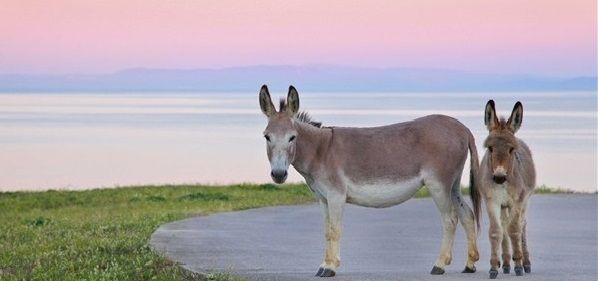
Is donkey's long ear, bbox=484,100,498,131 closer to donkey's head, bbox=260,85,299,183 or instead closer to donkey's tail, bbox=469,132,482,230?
donkey's tail, bbox=469,132,482,230

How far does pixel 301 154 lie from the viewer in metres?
11.5

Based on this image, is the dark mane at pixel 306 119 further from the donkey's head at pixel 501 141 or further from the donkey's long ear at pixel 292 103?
the donkey's head at pixel 501 141

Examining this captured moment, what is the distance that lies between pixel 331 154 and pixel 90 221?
767cm

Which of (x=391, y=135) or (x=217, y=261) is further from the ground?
→ (x=391, y=135)

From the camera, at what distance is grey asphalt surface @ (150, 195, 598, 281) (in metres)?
12.6

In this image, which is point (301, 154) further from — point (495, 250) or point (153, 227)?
point (153, 227)

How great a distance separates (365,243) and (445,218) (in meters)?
3.69

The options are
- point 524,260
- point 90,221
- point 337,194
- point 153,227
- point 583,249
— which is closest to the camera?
point 337,194

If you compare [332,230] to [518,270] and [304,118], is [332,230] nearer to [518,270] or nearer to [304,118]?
[304,118]

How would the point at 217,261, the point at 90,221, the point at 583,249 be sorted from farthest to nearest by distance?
1. the point at 90,221
2. the point at 583,249
3. the point at 217,261

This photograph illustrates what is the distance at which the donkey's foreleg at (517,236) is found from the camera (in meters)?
11.6

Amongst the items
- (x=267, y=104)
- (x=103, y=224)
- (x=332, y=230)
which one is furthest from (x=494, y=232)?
(x=103, y=224)

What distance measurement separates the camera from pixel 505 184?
11.4 meters

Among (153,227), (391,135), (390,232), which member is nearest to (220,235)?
(153,227)
